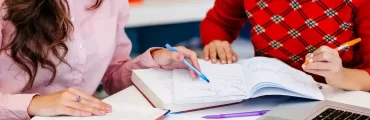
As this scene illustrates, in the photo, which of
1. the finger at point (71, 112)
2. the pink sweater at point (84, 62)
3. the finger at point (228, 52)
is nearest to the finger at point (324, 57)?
the finger at point (228, 52)

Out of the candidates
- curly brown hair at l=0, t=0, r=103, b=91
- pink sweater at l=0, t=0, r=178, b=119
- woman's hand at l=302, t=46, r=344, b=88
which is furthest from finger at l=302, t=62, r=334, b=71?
curly brown hair at l=0, t=0, r=103, b=91

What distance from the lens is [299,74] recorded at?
1.20 meters

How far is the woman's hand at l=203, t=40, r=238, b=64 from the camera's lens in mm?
1274

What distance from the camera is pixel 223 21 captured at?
60.9 inches

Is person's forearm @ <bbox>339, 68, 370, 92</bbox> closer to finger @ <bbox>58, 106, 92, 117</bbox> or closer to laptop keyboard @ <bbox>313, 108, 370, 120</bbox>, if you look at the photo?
laptop keyboard @ <bbox>313, 108, 370, 120</bbox>

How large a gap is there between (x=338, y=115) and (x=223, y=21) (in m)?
0.58

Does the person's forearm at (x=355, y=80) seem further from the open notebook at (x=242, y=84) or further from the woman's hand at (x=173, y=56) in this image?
the woman's hand at (x=173, y=56)

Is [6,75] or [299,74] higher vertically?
[299,74]

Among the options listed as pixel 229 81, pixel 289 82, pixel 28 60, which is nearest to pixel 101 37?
pixel 28 60

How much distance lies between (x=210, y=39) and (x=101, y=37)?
0.37 m

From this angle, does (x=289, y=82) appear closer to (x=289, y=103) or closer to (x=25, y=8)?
(x=289, y=103)

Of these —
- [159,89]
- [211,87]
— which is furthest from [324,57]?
[159,89]

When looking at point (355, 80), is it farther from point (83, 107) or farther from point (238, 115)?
point (83, 107)

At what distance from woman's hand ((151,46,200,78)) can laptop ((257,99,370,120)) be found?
0.64ft
